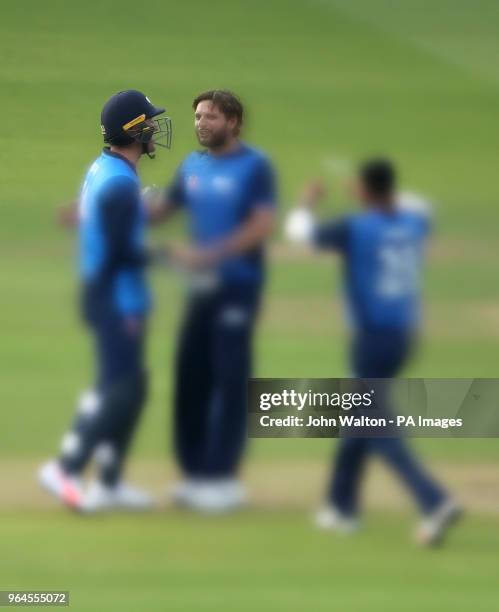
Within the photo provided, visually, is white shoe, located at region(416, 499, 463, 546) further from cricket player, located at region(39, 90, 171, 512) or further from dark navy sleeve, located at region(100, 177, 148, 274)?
dark navy sleeve, located at region(100, 177, 148, 274)

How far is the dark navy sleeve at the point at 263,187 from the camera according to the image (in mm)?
3504

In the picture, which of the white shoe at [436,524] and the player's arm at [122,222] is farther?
the white shoe at [436,524]

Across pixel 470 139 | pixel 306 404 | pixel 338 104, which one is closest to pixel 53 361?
pixel 306 404

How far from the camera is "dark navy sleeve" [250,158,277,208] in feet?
11.5

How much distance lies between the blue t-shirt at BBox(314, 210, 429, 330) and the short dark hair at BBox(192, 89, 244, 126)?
393mm

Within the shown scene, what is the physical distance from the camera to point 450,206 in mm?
3752

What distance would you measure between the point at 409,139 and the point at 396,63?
261 mm

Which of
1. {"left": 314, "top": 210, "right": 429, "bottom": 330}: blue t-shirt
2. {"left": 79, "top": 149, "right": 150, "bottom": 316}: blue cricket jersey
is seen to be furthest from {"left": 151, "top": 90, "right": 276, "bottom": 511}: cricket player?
{"left": 314, "top": 210, "right": 429, "bottom": 330}: blue t-shirt

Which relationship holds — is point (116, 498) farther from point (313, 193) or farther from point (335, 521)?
point (313, 193)

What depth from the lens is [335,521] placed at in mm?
3693

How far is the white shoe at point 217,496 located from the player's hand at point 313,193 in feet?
2.76

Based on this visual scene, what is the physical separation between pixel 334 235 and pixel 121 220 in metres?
0.58

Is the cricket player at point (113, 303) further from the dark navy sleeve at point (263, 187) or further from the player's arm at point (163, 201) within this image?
the dark navy sleeve at point (263, 187)

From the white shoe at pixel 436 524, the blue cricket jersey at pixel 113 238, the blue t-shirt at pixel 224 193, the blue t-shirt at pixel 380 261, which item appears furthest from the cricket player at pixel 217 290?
the white shoe at pixel 436 524
